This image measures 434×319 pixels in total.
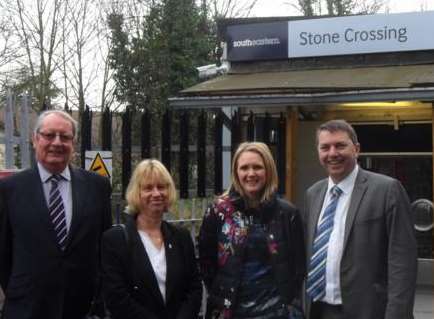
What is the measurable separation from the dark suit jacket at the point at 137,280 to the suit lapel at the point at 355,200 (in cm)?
91

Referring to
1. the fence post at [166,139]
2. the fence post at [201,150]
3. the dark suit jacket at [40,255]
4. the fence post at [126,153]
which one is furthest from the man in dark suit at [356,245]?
the fence post at [201,150]

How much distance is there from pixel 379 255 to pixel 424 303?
554 cm

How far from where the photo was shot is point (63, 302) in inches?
164

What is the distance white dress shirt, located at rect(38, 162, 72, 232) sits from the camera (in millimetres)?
4215

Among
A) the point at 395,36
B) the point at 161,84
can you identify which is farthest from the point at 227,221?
the point at 161,84

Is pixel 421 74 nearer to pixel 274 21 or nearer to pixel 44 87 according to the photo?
pixel 274 21

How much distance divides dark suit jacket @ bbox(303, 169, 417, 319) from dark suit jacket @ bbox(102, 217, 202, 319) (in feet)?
2.92

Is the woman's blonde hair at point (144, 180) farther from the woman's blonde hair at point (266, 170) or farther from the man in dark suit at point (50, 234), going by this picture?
the woman's blonde hair at point (266, 170)

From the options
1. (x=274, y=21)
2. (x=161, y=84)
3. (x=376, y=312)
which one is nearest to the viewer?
(x=376, y=312)

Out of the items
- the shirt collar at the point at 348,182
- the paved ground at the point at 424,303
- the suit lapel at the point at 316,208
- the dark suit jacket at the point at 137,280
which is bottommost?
the paved ground at the point at 424,303

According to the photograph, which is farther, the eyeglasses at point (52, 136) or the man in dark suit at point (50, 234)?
the eyeglasses at point (52, 136)

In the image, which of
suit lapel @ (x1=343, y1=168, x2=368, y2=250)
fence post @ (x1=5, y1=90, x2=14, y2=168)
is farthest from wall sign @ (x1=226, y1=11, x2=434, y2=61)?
suit lapel @ (x1=343, y1=168, x2=368, y2=250)

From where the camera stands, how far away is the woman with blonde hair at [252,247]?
13.5 ft

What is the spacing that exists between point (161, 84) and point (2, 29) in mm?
6455
